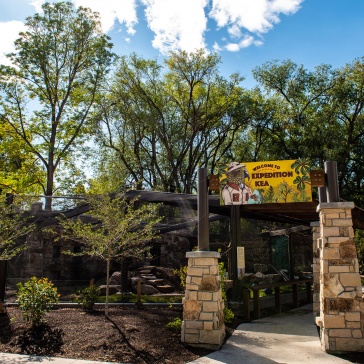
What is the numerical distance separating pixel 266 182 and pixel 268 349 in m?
4.42

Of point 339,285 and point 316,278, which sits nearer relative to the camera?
point 339,285

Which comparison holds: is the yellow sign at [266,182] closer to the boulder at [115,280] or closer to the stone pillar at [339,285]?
the stone pillar at [339,285]

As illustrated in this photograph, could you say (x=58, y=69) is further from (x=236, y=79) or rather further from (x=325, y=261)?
(x=325, y=261)

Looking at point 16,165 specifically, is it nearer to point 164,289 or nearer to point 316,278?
point 164,289

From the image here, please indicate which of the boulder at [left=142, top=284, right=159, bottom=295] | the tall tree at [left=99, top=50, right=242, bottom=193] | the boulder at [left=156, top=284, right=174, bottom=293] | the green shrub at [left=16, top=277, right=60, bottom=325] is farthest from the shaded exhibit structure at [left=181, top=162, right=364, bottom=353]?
the tall tree at [left=99, top=50, right=242, bottom=193]

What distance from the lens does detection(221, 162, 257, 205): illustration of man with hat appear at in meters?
9.65

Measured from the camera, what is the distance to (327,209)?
628cm

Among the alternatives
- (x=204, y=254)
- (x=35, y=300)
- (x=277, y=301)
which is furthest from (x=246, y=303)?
(x=35, y=300)

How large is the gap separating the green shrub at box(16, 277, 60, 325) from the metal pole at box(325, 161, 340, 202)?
17.9ft

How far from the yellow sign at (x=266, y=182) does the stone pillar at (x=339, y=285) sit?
2964mm

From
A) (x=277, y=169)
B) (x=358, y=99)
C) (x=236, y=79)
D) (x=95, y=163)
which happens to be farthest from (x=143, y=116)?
(x=277, y=169)

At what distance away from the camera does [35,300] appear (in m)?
6.68

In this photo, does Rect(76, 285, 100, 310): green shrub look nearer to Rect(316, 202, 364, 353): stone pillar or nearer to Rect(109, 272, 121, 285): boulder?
Rect(109, 272, 121, 285): boulder

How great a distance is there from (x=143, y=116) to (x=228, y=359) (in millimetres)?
18717
